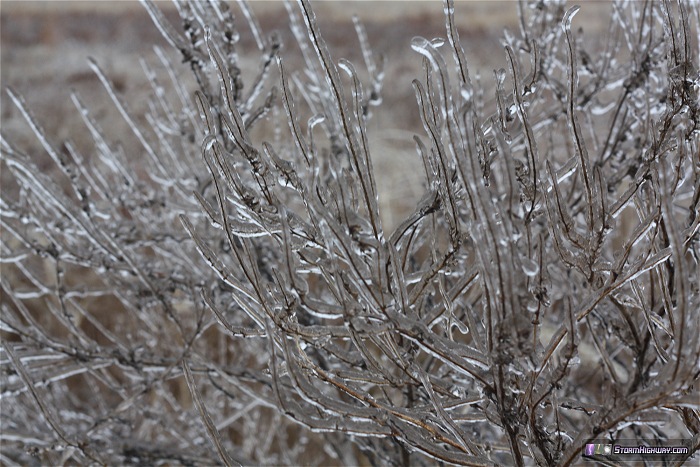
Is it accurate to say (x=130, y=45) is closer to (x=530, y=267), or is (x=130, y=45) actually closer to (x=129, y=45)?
(x=129, y=45)

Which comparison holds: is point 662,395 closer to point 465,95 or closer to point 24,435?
point 465,95

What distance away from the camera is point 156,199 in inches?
51.7

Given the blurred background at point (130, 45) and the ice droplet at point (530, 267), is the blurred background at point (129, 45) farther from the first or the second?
the ice droplet at point (530, 267)

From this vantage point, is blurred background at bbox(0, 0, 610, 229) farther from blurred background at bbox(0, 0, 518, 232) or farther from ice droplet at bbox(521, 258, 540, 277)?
ice droplet at bbox(521, 258, 540, 277)

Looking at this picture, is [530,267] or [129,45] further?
[129,45]

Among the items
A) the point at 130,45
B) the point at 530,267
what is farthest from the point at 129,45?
the point at 530,267

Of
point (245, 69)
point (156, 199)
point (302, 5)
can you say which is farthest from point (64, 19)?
point (302, 5)

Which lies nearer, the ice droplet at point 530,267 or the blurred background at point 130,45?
the ice droplet at point 530,267

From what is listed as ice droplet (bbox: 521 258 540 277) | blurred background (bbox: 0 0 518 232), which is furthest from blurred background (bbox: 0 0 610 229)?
ice droplet (bbox: 521 258 540 277)

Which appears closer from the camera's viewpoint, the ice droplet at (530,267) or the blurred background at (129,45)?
the ice droplet at (530,267)

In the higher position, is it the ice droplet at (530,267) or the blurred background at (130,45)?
the blurred background at (130,45)

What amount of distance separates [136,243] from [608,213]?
869 mm

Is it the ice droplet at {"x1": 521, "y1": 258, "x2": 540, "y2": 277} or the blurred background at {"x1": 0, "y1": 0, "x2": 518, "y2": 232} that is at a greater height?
the blurred background at {"x1": 0, "y1": 0, "x2": 518, "y2": 232}

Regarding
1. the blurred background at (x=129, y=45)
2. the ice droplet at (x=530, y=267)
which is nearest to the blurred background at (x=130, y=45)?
the blurred background at (x=129, y=45)
